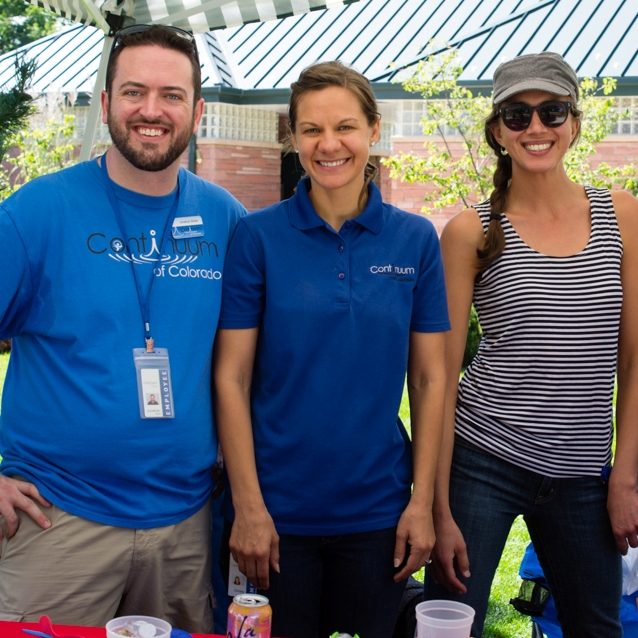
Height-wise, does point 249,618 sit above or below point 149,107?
below

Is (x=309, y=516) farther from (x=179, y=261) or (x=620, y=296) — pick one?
(x=620, y=296)

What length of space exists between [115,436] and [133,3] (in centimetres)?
332

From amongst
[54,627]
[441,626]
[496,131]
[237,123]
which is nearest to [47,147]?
[237,123]

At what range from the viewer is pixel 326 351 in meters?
2.77

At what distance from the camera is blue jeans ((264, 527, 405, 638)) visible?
2842 millimetres

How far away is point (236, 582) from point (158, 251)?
0.99m

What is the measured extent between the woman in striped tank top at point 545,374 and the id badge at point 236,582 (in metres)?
0.58

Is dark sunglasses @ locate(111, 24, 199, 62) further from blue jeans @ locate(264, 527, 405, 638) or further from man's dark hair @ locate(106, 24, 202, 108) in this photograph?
blue jeans @ locate(264, 527, 405, 638)

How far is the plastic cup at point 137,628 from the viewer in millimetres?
2143

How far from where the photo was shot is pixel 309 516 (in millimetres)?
2824

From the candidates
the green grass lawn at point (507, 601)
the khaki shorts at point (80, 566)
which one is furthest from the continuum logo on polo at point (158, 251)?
the green grass lawn at point (507, 601)

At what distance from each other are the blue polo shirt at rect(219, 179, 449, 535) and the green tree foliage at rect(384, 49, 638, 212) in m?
9.67

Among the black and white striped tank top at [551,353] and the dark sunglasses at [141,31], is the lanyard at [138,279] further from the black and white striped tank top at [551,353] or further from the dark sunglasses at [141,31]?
the black and white striped tank top at [551,353]

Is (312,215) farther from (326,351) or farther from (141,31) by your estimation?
(141,31)
